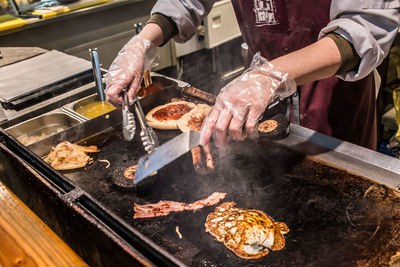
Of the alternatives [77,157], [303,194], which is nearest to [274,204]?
[303,194]

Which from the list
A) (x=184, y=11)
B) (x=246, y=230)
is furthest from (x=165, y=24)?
(x=246, y=230)

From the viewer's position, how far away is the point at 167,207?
177 cm

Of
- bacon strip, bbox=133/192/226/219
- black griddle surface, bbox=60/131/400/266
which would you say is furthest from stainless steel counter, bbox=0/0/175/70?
bacon strip, bbox=133/192/226/219

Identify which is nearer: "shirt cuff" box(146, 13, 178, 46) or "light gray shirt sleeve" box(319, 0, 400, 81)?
"light gray shirt sleeve" box(319, 0, 400, 81)

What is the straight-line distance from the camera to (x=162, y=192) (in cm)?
188

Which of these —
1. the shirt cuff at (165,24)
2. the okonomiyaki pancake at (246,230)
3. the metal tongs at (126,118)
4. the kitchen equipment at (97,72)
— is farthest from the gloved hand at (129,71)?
the okonomiyaki pancake at (246,230)

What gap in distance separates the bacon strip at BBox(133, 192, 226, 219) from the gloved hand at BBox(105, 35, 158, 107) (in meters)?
0.67

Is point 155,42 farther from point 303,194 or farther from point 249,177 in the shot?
point 303,194

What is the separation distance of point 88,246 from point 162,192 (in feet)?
1.72

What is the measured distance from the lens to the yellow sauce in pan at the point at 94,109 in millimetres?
2646

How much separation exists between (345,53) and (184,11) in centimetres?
117

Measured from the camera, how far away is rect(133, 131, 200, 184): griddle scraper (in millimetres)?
1611

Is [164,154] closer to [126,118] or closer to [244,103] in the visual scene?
[244,103]

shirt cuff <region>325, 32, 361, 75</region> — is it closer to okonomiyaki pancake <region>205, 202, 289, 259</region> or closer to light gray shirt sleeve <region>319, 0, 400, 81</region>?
light gray shirt sleeve <region>319, 0, 400, 81</region>
